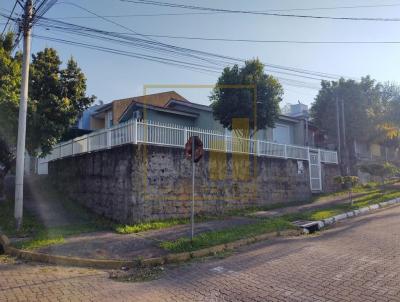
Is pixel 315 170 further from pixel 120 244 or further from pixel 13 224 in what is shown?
pixel 13 224

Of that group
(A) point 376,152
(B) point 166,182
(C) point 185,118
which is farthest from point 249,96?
(A) point 376,152

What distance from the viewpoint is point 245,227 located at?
9.82 m

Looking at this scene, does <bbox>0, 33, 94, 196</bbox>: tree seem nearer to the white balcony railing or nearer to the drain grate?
the white balcony railing

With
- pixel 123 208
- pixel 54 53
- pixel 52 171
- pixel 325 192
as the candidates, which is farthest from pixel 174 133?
pixel 325 192

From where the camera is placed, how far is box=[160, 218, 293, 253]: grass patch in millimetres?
7785

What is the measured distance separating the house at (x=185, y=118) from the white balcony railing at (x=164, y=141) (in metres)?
4.83

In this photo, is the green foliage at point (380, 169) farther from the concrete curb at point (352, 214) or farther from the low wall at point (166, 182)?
the low wall at point (166, 182)

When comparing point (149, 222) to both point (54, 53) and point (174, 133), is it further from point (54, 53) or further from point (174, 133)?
point (54, 53)

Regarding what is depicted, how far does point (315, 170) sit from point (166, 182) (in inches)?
367

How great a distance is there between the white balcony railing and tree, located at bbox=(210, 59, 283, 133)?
2.32 meters

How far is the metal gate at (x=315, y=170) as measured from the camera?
669 inches

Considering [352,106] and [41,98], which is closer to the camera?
[41,98]

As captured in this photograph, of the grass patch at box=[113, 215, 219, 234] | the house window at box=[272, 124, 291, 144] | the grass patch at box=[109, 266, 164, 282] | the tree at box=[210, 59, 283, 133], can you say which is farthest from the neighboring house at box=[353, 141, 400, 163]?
the grass patch at box=[109, 266, 164, 282]

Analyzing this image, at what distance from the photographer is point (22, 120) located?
9.68 m
